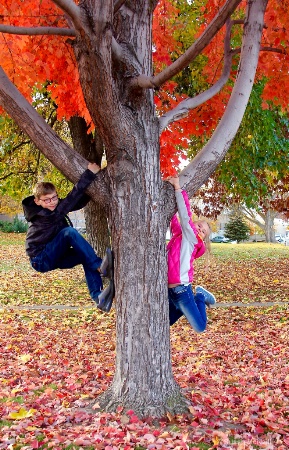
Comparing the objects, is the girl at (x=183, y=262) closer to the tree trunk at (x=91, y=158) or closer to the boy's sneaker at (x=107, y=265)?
the boy's sneaker at (x=107, y=265)

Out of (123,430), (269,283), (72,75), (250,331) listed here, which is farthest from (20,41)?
(269,283)

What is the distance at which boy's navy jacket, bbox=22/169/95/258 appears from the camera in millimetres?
4579

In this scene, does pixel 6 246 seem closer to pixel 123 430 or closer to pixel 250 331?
pixel 250 331

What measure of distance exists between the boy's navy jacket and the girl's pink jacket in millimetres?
901

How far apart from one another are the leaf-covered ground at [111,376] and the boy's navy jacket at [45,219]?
1584 mm

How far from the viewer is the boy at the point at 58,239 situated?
461cm

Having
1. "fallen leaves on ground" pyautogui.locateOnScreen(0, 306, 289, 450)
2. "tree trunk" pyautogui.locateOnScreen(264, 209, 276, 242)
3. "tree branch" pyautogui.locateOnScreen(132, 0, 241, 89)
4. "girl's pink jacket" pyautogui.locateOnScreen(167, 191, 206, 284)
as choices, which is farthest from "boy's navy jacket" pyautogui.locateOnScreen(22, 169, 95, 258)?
"tree trunk" pyautogui.locateOnScreen(264, 209, 276, 242)

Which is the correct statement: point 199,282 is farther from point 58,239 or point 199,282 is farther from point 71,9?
point 71,9

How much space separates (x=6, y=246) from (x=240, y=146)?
17.2 metres

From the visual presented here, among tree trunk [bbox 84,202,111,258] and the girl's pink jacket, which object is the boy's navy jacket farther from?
tree trunk [bbox 84,202,111,258]

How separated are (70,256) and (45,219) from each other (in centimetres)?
54

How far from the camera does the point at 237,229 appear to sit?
47.1m

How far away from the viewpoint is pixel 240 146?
11.4 metres

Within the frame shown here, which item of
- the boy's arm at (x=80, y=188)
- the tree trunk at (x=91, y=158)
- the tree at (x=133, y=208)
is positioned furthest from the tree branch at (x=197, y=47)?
the tree trunk at (x=91, y=158)
